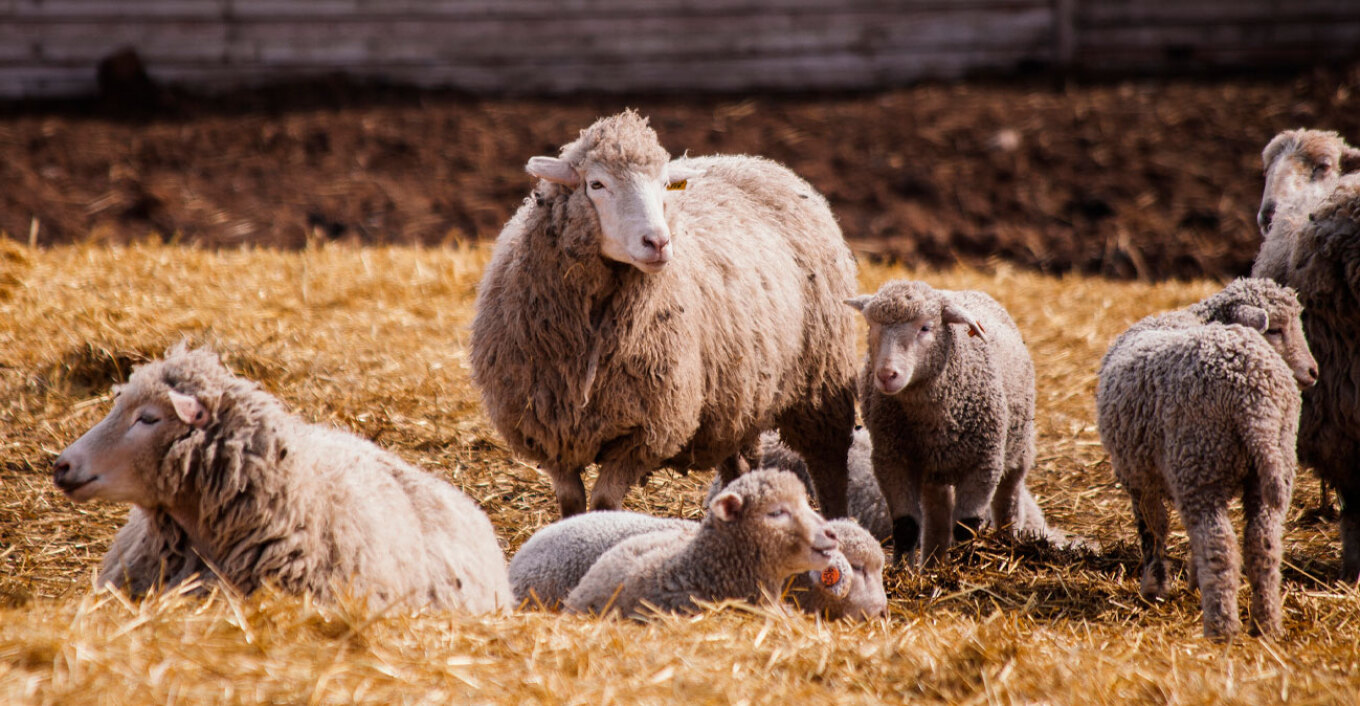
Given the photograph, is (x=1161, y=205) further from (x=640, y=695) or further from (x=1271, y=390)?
(x=640, y=695)

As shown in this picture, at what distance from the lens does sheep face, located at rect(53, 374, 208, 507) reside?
3.80m

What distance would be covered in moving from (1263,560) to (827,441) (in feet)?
7.88

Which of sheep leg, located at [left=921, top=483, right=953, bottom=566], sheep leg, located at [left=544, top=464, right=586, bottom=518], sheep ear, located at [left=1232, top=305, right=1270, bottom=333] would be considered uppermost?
sheep ear, located at [left=1232, top=305, right=1270, bottom=333]

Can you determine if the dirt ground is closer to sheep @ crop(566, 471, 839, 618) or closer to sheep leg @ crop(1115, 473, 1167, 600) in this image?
sheep leg @ crop(1115, 473, 1167, 600)

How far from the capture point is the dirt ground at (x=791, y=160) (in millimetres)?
11469

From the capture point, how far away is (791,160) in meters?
12.9

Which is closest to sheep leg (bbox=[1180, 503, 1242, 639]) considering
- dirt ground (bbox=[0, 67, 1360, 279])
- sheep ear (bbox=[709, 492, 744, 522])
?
sheep ear (bbox=[709, 492, 744, 522])

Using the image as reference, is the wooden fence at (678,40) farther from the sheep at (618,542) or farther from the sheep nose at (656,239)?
the sheep at (618,542)

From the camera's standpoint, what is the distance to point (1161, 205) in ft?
40.2

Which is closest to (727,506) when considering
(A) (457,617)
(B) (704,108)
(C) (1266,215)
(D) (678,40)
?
(A) (457,617)

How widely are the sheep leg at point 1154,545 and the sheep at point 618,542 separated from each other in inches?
44.1

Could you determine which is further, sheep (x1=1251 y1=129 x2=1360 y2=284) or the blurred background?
the blurred background

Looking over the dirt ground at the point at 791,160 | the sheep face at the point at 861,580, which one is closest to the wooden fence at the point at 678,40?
the dirt ground at the point at 791,160

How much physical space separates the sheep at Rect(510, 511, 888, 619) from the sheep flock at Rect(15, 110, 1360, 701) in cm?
1
